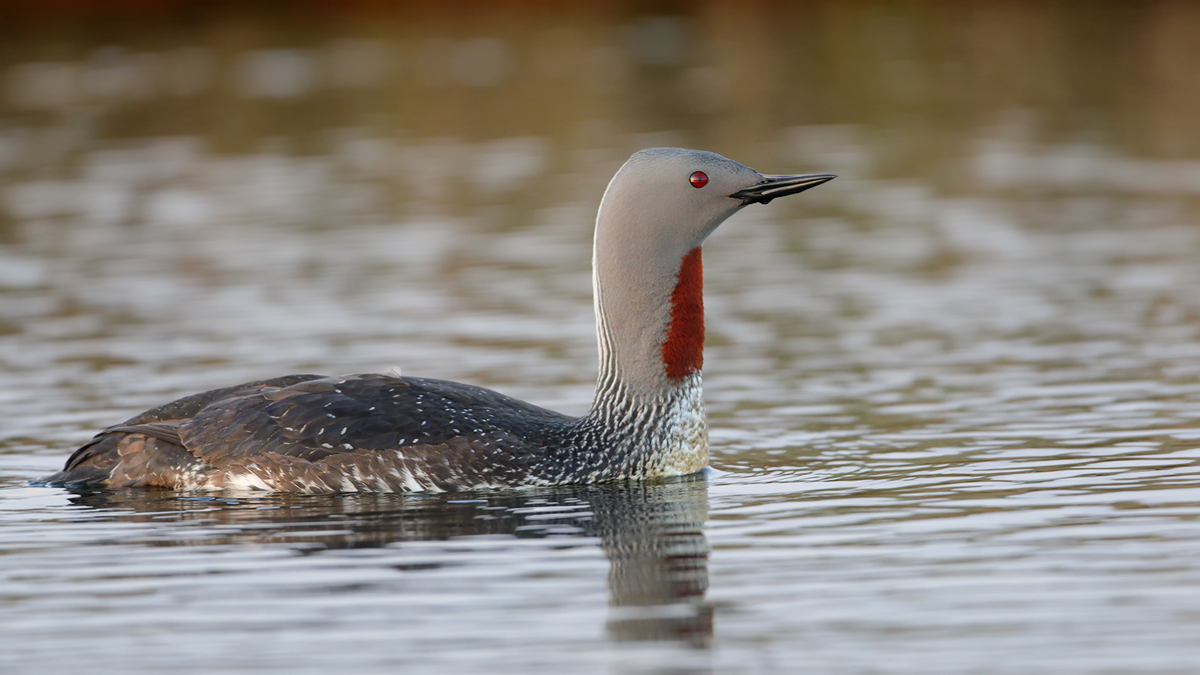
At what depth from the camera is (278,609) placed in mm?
6250

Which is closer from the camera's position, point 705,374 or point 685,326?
point 685,326

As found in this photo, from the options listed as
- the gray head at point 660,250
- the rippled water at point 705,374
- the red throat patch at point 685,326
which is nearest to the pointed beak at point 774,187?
the gray head at point 660,250

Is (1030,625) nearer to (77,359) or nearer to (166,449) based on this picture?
(166,449)

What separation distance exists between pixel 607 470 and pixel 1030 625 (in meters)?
2.95

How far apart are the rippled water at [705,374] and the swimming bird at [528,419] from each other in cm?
15

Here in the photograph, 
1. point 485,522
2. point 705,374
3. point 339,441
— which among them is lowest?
point 485,522

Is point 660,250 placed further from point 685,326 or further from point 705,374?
point 705,374

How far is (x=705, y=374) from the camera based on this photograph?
11297 millimetres

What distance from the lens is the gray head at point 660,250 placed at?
27.5ft

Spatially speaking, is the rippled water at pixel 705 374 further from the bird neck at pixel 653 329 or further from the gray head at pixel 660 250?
the gray head at pixel 660 250

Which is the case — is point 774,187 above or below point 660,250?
above

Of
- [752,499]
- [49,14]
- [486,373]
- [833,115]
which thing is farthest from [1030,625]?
[49,14]

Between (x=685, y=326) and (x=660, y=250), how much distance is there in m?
0.37

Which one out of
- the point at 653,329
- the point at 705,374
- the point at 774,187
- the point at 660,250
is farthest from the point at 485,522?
the point at 705,374
